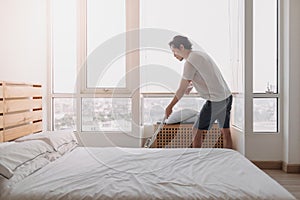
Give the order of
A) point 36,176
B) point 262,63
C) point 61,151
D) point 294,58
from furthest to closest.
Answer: point 262,63, point 294,58, point 61,151, point 36,176

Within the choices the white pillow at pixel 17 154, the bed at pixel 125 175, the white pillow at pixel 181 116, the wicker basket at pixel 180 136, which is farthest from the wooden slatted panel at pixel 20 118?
the white pillow at pixel 181 116

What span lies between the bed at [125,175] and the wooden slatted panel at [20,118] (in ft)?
1.55

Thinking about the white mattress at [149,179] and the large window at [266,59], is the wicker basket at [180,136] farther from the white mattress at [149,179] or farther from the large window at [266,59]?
the white mattress at [149,179]

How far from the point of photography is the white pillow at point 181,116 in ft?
13.7

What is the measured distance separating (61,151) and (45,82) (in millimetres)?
1889

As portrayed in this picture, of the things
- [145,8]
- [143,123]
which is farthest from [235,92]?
[145,8]

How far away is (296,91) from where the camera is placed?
145 inches

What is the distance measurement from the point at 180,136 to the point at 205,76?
123cm

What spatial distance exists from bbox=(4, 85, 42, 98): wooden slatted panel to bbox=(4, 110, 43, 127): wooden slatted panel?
0.55 ft

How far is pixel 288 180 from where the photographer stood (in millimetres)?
3350

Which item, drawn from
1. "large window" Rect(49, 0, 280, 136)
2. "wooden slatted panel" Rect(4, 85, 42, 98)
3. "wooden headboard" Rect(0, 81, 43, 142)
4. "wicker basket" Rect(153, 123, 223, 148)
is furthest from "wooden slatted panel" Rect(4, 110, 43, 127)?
"wicker basket" Rect(153, 123, 223, 148)

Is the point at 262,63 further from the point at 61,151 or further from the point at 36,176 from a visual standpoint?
the point at 36,176

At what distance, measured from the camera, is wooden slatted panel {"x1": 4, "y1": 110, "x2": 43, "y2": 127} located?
2.68 metres

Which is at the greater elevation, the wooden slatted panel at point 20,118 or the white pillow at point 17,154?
the wooden slatted panel at point 20,118
